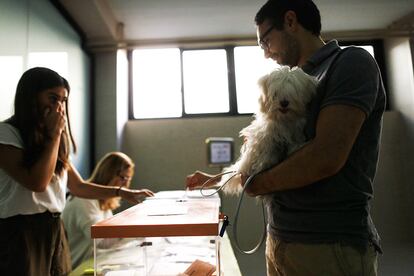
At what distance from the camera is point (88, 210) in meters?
2.15

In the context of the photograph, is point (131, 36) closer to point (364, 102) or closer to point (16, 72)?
point (16, 72)

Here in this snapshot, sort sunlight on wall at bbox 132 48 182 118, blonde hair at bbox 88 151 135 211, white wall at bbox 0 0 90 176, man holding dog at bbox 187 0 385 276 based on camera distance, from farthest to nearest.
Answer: sunlight on wall at bbox 132 48 182 118, blonde hair at bbox 88 151 135 211, white wall at bbox 0 0 90 176, man holding dog at bbox 187 0 385 276

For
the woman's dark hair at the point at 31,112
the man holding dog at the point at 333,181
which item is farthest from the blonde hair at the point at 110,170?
the man holding dog at the point at 333,181

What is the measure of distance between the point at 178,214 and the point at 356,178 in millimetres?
513

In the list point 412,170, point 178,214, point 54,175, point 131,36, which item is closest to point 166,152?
point 131,36

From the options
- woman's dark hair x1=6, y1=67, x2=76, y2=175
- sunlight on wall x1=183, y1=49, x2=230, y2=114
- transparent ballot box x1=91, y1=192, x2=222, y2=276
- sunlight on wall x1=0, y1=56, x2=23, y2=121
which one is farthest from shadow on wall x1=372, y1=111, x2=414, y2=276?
sunlight on wall x1=0, y1=56, x2=23, y2=121

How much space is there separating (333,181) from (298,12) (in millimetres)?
544

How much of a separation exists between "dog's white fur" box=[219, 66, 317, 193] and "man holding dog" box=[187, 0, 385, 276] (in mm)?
35

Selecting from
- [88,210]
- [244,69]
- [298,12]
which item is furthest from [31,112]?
[244,69]

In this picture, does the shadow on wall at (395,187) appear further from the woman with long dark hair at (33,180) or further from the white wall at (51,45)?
the woman with long dark hair at (33,180)

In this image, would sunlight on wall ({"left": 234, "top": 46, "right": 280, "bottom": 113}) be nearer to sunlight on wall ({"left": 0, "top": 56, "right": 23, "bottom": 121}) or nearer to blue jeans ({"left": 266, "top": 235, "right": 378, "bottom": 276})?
sunlight on wall ({"left": 0, "top": 56, "right": 23, "bottom": 121})

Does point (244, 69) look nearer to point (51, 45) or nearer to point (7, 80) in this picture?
point (51, 45)

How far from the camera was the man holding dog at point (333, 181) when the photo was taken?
0.72 meters

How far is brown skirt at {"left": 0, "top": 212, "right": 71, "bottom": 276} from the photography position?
3.38 feet
